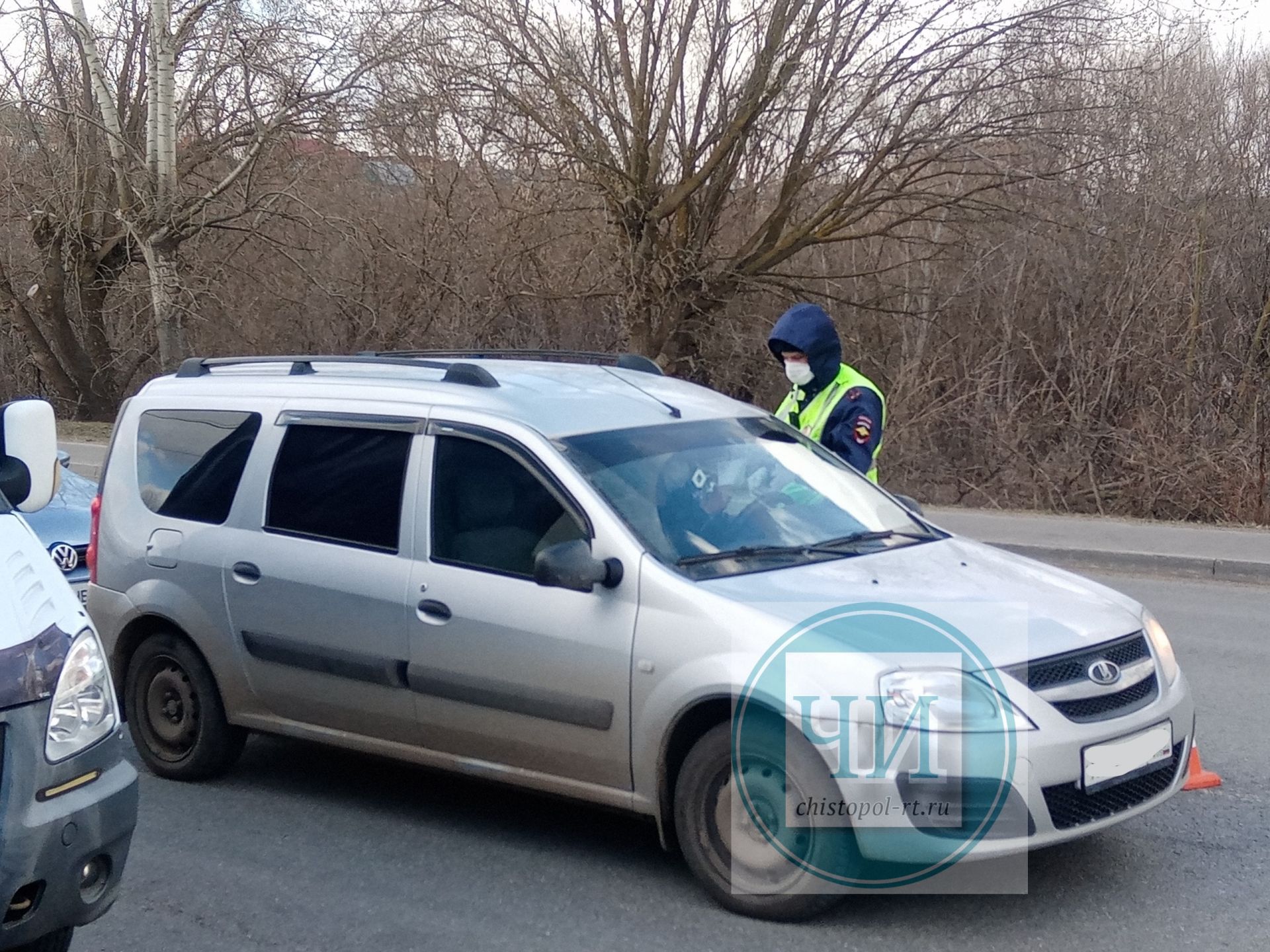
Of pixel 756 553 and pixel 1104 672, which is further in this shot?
pixel 756 553

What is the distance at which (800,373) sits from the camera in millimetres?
6684

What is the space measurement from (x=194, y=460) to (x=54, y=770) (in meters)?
2.62

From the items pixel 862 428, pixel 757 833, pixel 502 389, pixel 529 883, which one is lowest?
pixel 529 883

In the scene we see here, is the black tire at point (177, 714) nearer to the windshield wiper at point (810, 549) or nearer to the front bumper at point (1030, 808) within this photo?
the windshield wiper at point (810, 549)

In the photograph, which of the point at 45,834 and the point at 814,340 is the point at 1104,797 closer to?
the point at 45,834

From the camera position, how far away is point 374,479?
201 inches

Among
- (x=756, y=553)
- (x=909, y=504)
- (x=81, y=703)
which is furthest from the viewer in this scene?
(x=909, y=504)

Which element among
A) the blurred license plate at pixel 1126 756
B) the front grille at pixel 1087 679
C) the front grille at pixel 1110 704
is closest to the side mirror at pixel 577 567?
the front grille at pixel 1087 679

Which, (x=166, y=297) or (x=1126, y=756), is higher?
(x=166, y=297)

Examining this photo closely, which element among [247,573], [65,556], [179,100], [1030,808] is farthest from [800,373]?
[179,100]

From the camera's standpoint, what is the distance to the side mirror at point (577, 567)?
4.28 m

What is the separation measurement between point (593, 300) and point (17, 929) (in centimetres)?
1590

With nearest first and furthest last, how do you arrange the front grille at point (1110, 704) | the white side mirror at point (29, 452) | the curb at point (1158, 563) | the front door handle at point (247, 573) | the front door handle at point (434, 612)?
the front grille at point (1110, 704), the white side mirror at point (29, 452), the front door handle at point (434, 612), the front door handle at point (247, 573), the curb at point (1158, 563)

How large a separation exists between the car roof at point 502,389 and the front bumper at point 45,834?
2016 mm
